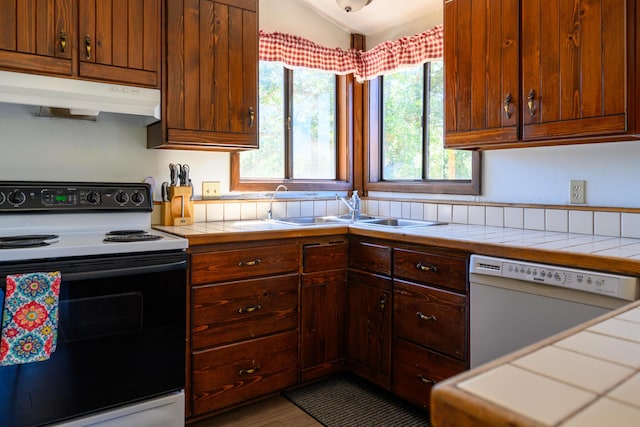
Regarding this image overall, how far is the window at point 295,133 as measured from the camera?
3084mm

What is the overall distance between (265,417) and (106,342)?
86 cm

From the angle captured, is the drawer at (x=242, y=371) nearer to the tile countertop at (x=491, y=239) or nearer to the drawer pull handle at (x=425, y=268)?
the tile countertop at (x=491, y=239)

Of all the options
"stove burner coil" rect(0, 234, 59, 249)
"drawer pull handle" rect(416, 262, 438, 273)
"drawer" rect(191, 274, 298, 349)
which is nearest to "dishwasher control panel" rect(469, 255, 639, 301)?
"drawer pull handle" rect(416, 262, 438, 273)

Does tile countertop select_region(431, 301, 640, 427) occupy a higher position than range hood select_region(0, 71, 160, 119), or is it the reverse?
range hood select_region(0, 71, 160, 119)

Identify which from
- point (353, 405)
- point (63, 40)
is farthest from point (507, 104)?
point (63, 40)

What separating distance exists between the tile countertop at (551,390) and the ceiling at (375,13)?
265cm

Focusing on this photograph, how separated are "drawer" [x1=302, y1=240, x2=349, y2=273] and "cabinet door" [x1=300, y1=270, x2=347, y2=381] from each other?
0.04m

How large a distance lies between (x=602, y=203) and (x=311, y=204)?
1.68m

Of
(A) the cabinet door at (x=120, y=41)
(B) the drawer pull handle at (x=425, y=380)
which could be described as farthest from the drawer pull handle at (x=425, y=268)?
(A) the cabinet door at (x=120, y=41)

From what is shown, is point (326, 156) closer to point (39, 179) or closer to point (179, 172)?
point (179, 172)

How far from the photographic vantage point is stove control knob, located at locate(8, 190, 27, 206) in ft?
6.75

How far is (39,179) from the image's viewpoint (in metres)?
2.25

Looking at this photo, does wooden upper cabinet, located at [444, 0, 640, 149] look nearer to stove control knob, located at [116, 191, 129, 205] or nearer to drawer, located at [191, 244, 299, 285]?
drawer, located at [191, 244, 299, 285]

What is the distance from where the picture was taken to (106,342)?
5.83 ft
